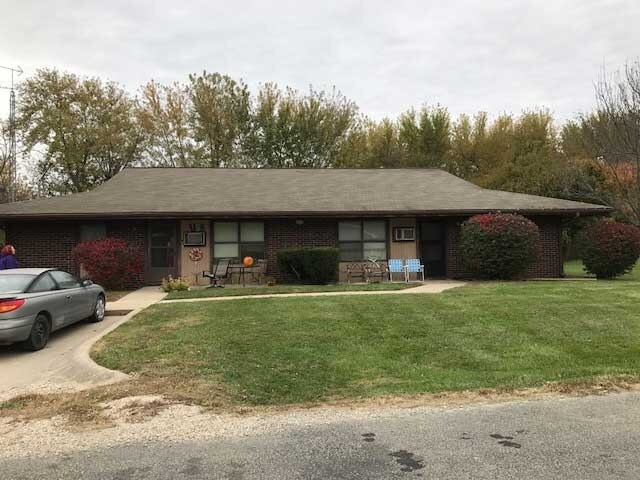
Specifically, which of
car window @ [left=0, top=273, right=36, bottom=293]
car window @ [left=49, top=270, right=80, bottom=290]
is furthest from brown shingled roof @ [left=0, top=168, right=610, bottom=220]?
car window @ [left=0, top=273, right=36, bottom=293]

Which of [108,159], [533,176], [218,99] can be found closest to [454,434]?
[533,176]

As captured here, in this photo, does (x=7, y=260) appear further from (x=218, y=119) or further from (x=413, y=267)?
(x=218, y=119)

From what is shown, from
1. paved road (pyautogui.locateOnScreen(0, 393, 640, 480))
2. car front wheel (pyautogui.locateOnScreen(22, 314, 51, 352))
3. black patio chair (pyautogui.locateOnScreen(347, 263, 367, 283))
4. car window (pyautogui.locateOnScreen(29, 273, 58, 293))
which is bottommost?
paved road (pyautogui.locateOnScreen(0, 393, 640, 480))

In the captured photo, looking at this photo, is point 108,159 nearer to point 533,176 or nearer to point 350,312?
point 533,176

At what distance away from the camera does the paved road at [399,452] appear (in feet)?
12.0

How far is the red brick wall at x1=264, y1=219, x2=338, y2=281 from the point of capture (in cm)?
1662

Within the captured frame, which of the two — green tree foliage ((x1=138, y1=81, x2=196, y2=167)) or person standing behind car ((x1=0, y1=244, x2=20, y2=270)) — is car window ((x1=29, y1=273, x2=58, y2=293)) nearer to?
person standing behind car ((x1=0, y1=244, x2=20, y2=270))

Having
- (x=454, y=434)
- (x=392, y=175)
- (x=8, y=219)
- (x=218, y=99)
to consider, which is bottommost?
(x=454, y=434)

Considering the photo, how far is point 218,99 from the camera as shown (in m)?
35.9

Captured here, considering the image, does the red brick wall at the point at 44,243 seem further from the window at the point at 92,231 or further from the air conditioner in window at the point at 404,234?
the air conditioner in window at the point at 404,234

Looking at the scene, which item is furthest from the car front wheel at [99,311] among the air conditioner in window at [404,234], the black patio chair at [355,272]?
the air conditioner in window at [404,234]

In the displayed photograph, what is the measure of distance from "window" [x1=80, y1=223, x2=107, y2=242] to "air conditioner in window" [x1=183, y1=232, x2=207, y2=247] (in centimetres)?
252

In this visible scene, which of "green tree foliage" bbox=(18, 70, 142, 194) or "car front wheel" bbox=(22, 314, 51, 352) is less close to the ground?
"green tree foliage" bbox=(18, 70, 142, 194)

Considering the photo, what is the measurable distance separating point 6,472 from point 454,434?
3.44m
